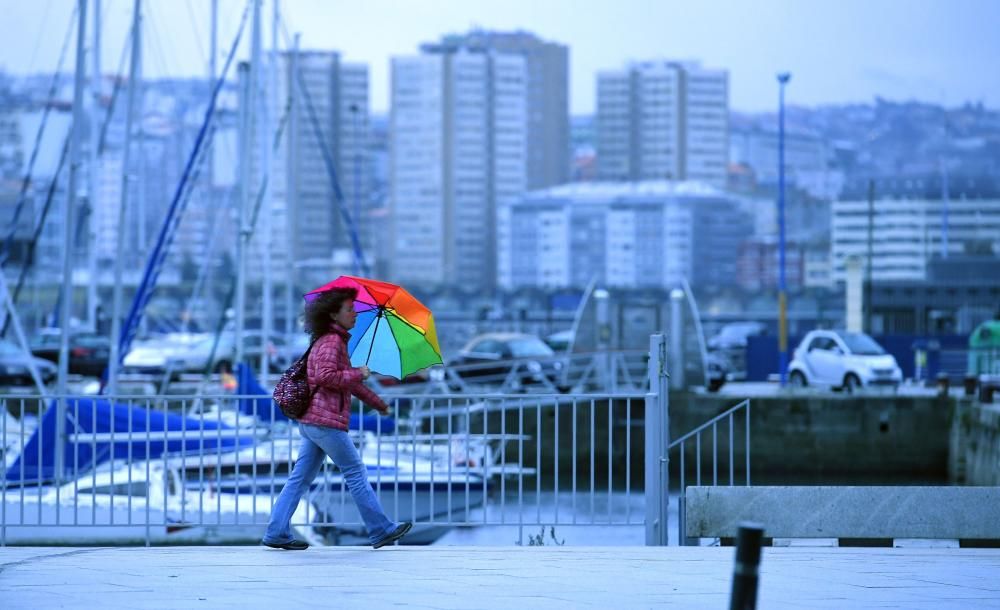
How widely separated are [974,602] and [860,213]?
572ft

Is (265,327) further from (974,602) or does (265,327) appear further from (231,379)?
(974,602)

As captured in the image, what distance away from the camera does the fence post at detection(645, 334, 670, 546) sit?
1058 cm

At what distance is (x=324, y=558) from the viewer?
9438 millimetres

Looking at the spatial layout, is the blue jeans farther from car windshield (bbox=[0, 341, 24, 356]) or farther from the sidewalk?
car windshield (bbox=[0, 341, 24, 356])

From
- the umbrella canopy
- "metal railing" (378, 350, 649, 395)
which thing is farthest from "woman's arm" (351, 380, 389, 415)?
"metal railing" (378, 350, 649, 395)

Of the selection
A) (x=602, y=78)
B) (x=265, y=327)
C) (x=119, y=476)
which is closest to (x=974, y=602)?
(x=119, y=476)

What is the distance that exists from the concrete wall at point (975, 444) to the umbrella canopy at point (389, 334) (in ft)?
60.9

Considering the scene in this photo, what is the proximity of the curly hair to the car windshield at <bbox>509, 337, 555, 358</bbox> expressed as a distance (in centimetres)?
3135

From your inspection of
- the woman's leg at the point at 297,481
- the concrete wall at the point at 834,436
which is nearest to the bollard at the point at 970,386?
the concrete wall at the point at 834,436

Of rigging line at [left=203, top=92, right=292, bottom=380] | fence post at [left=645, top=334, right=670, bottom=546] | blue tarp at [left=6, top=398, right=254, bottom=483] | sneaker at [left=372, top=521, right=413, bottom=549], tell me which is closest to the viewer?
sneaker at [left=372, top=521, right=413, bottom=549]

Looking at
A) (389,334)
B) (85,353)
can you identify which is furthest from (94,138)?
(389,334)

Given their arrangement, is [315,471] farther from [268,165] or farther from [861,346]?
[861,346]

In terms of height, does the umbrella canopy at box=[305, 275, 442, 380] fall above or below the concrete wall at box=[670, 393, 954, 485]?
above

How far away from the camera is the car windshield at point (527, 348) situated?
135 feet
